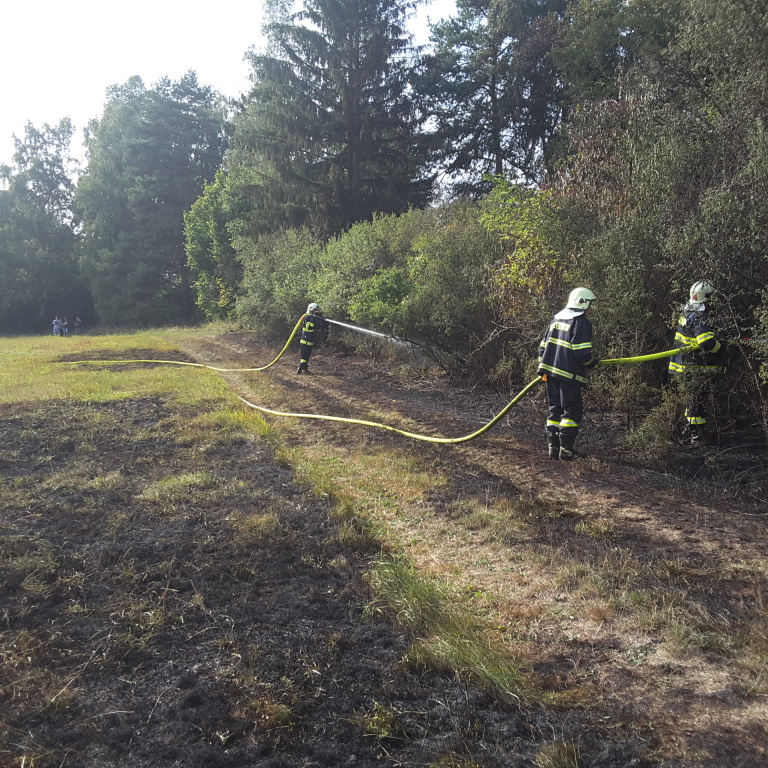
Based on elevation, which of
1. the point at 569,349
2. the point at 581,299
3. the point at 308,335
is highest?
the point at 581,299

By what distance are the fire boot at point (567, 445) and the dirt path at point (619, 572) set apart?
0.14 m

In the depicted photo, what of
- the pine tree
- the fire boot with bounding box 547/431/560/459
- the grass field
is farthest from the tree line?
the grass field

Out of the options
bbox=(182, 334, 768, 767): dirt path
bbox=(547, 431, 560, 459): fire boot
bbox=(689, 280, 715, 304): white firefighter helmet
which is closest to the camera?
bbox=(182, 334, 768, 767): dirt path

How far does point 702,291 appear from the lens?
19.5 feet

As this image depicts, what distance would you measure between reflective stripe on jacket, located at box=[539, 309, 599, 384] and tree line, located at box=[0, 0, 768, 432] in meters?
0.84

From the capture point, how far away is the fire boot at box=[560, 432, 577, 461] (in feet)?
21.6

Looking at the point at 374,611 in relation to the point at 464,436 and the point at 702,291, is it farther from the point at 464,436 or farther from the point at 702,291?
the point at 702,291

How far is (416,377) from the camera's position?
12.9 meters

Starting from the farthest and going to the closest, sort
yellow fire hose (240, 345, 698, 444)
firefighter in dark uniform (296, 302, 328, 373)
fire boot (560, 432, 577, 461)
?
firefighter in dark uniform (296, 302, 328, 373) → fire boot (560, 432, 577, 461) → yellow fire hose (240, 345, 698, 444)

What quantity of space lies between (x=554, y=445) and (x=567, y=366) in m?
0.99

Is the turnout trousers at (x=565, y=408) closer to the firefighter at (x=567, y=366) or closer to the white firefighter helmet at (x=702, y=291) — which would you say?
the firefighter at (x=567, y=366)

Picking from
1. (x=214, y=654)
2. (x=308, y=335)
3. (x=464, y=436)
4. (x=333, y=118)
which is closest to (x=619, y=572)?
(x=214, y=654)

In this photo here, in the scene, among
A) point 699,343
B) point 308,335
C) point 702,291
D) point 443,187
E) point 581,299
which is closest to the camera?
point 702,291

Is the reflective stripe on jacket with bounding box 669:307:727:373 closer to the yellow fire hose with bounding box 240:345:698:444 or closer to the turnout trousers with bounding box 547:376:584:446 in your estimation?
the yellow fire hose with bounding box 240:345:698:444
